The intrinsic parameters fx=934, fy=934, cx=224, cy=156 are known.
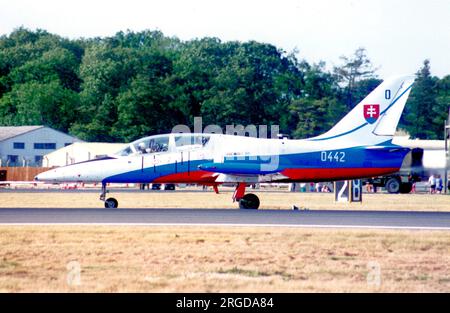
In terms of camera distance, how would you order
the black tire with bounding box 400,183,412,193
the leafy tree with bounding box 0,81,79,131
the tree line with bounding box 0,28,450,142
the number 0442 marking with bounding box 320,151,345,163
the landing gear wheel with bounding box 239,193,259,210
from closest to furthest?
the landing gear wheel with bounding box 239,193,259,210 < the number 0442 marking with bounding box 320,151,345,163 < the black tire with bounding box 400,183,412,193 < the tree line with bounding box 0,28,450,142 < the leafy tree with bounding box 0,81,79,131

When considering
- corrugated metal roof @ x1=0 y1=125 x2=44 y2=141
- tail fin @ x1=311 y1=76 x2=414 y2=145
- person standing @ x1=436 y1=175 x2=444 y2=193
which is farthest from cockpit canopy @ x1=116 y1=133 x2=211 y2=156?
corrugated metal roof @ x1=0 y1=125 x2=44 y2=141

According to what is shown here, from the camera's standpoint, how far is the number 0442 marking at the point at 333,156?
110 feet

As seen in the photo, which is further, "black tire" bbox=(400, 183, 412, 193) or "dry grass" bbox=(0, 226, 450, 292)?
"black tire" bbox=(400, 183, 412, 193)

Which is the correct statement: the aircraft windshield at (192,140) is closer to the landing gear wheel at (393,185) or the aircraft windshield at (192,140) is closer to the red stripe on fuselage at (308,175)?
the red stripe on fuselage at (308,175)

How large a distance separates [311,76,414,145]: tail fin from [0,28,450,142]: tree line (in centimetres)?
6403

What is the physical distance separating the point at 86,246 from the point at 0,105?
10327 cm

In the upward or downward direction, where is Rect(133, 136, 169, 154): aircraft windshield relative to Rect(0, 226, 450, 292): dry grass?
upward

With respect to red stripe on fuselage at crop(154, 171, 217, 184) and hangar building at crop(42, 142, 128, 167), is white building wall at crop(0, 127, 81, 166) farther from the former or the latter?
red stripe on fuselage at crop(154, 171, 217, 184)

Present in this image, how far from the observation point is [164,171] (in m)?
33.2

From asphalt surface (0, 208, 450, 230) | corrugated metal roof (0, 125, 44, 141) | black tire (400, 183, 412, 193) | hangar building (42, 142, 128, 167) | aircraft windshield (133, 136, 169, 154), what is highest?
corrugated metal roof (0, 125, 44, 141)

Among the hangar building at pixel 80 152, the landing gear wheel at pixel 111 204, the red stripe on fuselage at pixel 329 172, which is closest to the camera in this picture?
the landing gear wheel at pixel 111 204

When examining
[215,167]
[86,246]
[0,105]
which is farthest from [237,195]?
[0,105]

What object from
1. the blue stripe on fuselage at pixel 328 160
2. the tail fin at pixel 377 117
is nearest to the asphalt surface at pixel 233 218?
the blue stripe on fuselage at pixel 328 160

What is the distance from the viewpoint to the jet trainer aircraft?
109ft
